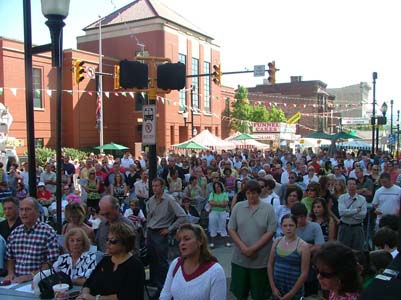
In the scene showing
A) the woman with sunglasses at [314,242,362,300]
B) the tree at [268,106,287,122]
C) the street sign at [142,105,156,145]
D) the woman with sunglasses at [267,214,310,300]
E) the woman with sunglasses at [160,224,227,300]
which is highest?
the tree at [268,106,287,122]

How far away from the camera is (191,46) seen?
44.6 meters

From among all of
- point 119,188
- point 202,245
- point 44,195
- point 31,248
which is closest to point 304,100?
point 119,188

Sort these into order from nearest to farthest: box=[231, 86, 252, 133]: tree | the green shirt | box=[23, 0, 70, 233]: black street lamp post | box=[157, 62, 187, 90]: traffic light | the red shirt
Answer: box=[23, 0, 70, 233]: black street lamp post → box=[157, 62, 187, 90]: traffic light → the green shirt → the red shirt → box=[231, 86, 252, 133]: tree

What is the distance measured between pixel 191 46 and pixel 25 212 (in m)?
41.5

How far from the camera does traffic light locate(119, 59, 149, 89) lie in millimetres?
6750

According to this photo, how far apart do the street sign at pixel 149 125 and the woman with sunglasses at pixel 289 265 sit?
115 inches

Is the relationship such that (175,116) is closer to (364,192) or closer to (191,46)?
(191,46)

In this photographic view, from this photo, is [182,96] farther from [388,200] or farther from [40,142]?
[388,200]

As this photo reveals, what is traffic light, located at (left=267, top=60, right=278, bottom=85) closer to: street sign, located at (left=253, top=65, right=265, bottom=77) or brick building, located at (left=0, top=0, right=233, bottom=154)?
street sign, located at (left=253, top=65, right=265, bottom=77)

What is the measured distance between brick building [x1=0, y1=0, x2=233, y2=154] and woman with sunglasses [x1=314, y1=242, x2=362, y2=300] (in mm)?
31934

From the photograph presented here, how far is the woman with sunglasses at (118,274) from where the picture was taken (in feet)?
11.6

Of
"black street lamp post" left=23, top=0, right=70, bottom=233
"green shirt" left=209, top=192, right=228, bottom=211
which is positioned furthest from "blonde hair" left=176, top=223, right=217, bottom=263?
"green shirt" left=209, top=192, right=228, bottom=211

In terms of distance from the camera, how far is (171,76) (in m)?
6.98

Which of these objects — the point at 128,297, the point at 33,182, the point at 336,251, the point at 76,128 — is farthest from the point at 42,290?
the point at 76,128
